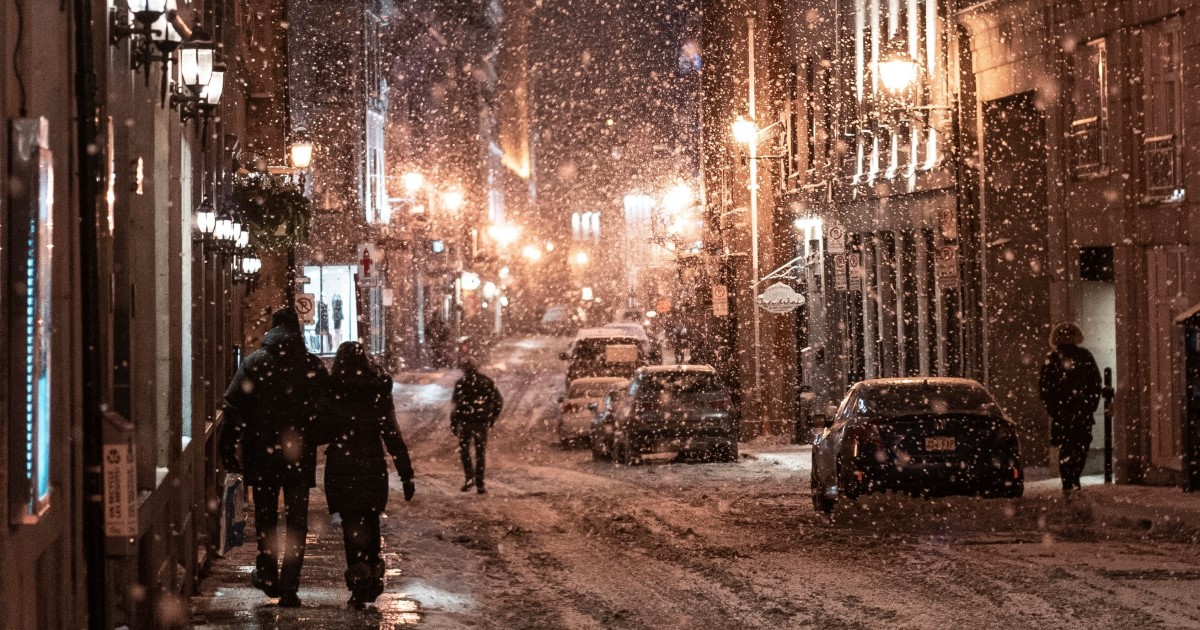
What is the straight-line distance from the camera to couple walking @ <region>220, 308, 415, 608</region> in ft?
36.1

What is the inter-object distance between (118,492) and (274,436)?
4.20 metres

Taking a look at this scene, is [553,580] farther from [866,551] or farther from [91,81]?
[91,81]

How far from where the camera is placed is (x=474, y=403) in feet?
74.3

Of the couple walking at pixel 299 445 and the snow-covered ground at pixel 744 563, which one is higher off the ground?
the couple walking at pixel 299 445

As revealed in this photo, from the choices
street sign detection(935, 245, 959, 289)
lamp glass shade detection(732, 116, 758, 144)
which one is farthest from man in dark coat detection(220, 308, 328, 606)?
lamp glass shade detection(732, 116, 758, 144)

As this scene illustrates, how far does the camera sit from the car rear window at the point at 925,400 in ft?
54.4

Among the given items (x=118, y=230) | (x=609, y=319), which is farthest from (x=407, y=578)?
(x=609, y=319)

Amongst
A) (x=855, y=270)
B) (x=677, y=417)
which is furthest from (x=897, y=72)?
(x=677, y=417)

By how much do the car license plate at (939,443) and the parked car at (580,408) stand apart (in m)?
14.4

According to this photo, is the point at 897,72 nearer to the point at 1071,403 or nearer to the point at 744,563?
the point at 1071,403

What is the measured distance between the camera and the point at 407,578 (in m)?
12.8

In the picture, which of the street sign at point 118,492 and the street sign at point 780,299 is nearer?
the street sign at point 118,492

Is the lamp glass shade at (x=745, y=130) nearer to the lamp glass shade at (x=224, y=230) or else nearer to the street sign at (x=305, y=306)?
the street sign at (x=305, y=306)

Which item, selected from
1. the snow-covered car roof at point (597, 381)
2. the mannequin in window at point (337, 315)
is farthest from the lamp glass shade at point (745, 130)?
the mannequin in window at point (337, 315)
